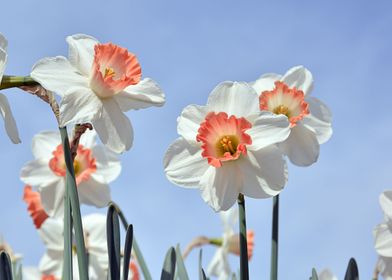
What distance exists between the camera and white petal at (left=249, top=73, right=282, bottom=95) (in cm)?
245

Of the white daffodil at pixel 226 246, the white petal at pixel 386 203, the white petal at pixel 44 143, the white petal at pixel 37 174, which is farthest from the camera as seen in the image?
the white daffodil at pixel 226 246

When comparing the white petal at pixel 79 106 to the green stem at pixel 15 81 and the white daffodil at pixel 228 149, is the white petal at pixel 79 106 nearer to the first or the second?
the green stem at pixel 15 81

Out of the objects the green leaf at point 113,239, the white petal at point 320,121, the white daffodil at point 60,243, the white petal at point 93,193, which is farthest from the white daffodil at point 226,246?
the green leaf at point 113,239

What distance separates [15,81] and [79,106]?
0.18 metres

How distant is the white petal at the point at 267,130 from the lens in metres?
1.88

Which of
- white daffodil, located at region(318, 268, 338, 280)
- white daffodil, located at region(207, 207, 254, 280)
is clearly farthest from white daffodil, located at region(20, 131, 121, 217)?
white daffodil, located at region(318, 268, 338, 280)

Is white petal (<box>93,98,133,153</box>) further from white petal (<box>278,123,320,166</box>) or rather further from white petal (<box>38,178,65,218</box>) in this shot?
white petal (<box>38,178,65,218</box>)

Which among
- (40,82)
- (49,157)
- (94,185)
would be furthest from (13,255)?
(40,82)

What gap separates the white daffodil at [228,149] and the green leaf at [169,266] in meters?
0.24

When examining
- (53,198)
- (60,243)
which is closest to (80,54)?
(53,198)

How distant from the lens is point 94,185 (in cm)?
269

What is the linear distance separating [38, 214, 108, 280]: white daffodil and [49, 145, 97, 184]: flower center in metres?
0.60

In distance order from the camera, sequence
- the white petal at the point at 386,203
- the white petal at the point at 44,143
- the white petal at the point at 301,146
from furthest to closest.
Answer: the white petal at the point at 44,143 → the white petal at the point at 386,203 → the white petal at the point at 301,146

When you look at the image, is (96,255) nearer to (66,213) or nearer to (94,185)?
(94,185)
